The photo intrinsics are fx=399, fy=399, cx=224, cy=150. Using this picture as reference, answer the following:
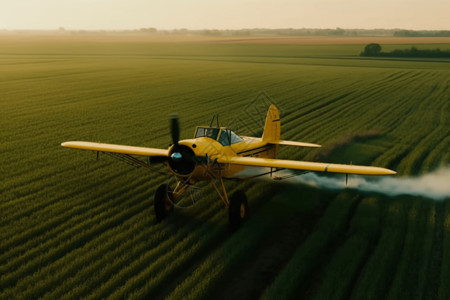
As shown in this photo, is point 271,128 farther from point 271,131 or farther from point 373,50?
point 373,50

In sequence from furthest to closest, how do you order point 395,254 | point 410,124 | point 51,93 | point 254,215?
point 51,93, point 410,124, point 254,215, point 395,254

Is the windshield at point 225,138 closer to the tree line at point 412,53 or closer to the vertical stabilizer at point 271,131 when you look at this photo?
the vertical stabilizer at point 271,131

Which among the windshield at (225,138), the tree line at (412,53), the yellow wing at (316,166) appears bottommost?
the yellow wing at (316,166)

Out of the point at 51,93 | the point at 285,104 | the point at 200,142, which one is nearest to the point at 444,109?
the point at 285,104

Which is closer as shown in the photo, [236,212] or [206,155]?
[206,155]

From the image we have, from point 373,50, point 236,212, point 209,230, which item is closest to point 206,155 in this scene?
point 236,212

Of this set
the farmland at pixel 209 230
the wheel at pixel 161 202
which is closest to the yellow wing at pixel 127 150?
the wheel at pixel 161 202

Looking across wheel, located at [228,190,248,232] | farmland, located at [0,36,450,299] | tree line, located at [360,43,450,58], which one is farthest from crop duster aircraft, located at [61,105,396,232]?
tree line, located at [360,43,450,58]

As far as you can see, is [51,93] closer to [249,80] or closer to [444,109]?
[249,80]

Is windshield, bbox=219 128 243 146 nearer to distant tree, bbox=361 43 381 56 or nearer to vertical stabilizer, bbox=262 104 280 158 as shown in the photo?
vertical stabilizer, bbox=262 104 280 158

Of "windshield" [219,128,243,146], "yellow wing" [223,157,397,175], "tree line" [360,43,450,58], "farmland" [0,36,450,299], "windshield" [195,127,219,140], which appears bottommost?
"farmland" [0,36,450,299]

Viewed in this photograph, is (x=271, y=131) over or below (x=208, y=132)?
below
